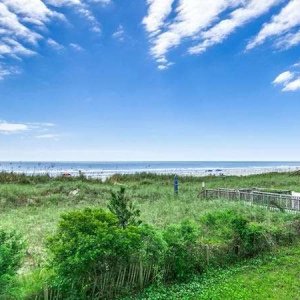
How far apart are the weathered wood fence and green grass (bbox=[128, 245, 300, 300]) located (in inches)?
252

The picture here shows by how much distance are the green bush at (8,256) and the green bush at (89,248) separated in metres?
0.71

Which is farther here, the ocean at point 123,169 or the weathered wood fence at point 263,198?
the ocean at point 123,169

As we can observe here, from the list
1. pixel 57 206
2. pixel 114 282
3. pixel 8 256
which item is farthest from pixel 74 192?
pixel 8 256

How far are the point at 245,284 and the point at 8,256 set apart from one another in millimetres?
4490

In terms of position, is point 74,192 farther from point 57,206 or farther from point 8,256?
point 8,256

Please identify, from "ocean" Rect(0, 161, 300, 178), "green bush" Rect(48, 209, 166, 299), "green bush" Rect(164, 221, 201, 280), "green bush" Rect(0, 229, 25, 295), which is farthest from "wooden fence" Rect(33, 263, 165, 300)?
"ocean" Rect(0, 161, 300, 178)

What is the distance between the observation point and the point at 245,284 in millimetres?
7008

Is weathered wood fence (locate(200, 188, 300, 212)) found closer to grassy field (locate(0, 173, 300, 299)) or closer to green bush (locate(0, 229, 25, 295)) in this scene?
grassy field (locate(0, 173, 300, 299))

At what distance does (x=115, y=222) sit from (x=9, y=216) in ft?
31.0

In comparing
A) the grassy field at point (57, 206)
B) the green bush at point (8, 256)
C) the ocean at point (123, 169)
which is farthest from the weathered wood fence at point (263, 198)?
the ocean at point (123, 169)

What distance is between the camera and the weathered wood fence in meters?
14.8

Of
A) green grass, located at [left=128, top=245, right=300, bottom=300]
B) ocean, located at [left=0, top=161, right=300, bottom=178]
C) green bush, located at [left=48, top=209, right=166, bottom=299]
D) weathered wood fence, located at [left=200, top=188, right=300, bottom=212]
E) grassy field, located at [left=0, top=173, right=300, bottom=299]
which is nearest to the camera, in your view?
green bush, located at [left=48, top=209, right=166, bottom=299]

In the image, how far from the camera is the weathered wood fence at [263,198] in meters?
14.8

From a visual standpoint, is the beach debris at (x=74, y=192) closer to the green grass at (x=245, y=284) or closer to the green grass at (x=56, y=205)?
the green grass at (x=56, y=205)
